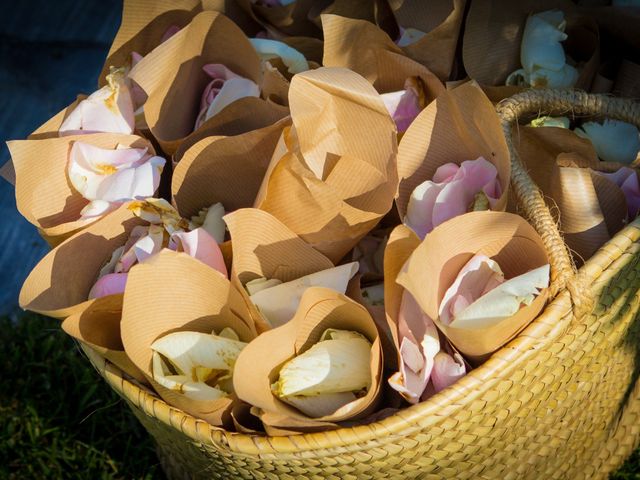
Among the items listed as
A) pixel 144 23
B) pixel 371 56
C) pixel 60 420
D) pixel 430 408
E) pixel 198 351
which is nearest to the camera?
pixel 430 408

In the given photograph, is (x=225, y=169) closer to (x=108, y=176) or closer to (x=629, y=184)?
(x=108, y=176)

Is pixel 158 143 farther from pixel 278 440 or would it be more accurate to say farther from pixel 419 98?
pixel 278 440

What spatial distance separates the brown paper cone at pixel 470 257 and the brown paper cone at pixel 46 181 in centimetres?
55

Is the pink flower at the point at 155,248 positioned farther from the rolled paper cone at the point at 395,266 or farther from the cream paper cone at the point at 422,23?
the cream paper cone at the point at 422,23

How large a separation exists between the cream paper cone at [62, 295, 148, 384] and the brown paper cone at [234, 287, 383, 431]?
0.63 ft

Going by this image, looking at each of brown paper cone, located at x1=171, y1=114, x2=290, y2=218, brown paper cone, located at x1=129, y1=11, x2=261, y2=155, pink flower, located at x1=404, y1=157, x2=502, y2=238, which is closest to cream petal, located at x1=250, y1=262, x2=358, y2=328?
pink flower, located at x1=404, y1=157, x2=502, y2=238

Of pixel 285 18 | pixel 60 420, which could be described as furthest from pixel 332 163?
pixel 60 420

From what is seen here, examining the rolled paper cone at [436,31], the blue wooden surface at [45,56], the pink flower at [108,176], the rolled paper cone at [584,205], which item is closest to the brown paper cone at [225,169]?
the pink flower at [108,176]

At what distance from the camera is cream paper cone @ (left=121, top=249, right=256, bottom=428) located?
41.8 inches

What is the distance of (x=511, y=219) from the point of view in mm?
1008

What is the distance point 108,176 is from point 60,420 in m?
0.62

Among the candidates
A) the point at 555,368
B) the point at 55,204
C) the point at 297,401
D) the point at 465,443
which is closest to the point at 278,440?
the point at 297,401

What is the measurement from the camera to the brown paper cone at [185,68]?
4.36 ft

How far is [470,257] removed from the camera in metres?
1.03
